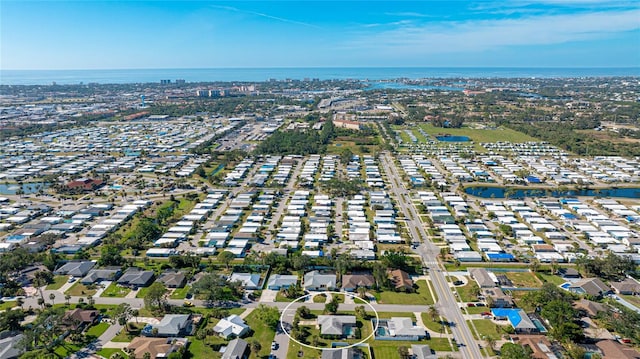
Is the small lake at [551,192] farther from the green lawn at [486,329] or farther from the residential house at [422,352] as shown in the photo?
the residential house at [422,352]

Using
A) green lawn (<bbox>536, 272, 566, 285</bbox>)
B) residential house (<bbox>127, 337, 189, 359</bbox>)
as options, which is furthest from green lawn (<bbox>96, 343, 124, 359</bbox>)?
green lawn (<bbox>536, 272, 566, 285</bbox>)

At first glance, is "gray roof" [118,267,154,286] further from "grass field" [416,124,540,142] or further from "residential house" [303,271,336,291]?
"grass field" [416,124,540,142]

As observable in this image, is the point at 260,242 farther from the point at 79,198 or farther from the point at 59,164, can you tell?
the point at 59,164

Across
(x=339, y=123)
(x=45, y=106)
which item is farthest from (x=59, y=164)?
(x=45, y=106)

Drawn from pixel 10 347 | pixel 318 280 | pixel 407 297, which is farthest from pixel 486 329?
pixel 10 347

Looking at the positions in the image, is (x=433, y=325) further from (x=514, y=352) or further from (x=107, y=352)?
(x=107, y=352)
